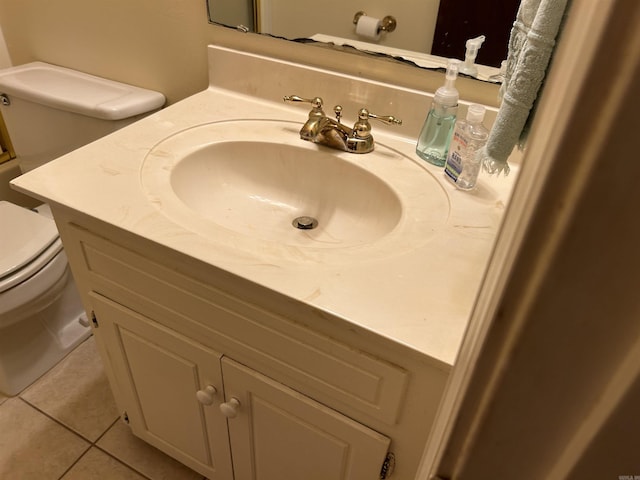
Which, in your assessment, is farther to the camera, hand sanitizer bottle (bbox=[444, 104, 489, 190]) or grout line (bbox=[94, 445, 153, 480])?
grout line (bbox=[94, 445, 153, 480])

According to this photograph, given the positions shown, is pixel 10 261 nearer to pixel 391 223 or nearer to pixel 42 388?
pixel 42 388

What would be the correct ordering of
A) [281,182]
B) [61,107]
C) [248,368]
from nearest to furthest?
1. [248,368]
2. [281,182]
3. [61,107]

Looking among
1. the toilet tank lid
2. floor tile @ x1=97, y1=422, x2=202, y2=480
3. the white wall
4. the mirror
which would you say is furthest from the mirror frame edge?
floor tile @ x1=97, y1=422, x2=202, y2=480

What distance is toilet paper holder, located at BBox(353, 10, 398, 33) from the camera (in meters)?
0.92

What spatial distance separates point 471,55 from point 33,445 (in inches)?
58.1

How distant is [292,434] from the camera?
0.80m

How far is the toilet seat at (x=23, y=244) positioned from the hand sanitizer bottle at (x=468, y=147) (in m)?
1.06

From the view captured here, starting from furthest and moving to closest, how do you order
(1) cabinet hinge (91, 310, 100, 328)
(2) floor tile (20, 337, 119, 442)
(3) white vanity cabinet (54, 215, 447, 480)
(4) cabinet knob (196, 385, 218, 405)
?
1. (2) floor tile (20, 337, 119, 442)
2. (1) cabinet hinge (91, 310, 100, 328)
3. (4) cabinet knob (196, 385, 218, 405)
4. (3) white vanity cabinet (54, 215, 447, 480)

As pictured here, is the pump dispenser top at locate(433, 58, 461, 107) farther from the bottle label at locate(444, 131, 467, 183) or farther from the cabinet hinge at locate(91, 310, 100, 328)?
the cabinet hinge at locate(91, 310, 100, 328)

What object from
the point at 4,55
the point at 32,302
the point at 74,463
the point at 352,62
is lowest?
the point at 74,463

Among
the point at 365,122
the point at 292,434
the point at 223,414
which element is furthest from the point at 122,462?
the point at 365,122

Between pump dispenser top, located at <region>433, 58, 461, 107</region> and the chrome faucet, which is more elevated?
pump dispenser top, located at <region>433, 58, 461, 107</region>

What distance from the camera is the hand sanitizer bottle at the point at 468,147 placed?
788 mm

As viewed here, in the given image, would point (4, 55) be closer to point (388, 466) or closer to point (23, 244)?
point (23, 244)
